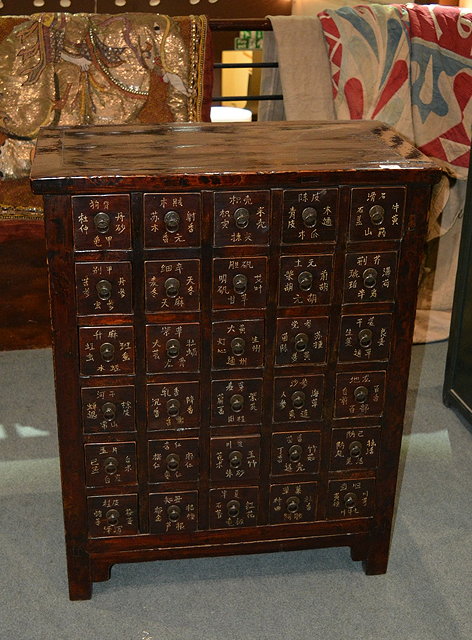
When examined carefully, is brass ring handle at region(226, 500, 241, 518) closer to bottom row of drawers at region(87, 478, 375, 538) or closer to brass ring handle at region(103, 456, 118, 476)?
bottom row of drawers at region(87, 478, 375, 538)

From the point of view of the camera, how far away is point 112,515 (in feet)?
6.52

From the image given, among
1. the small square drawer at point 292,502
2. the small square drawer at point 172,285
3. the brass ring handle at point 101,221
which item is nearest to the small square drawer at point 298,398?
the small square drawer at point 292,502

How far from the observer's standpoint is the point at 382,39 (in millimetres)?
3100

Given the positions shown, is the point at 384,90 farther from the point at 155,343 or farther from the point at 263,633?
the point at 263,633

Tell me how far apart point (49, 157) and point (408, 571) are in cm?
122

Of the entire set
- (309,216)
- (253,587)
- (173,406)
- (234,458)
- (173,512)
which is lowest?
(253,587)

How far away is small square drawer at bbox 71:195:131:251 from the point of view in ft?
5.59

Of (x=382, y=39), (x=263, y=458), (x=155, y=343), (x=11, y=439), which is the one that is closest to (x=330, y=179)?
(x=155, y=343)

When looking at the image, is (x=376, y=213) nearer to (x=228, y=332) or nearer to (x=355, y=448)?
(x=228, y=332)

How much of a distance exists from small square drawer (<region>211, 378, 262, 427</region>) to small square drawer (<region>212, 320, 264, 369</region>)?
4 cm

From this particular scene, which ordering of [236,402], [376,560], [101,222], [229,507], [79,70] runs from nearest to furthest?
[101,222] → [236,402] → [229,507] → [376,560] → [79,70]

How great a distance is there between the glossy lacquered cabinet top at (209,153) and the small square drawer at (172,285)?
16 centimetres

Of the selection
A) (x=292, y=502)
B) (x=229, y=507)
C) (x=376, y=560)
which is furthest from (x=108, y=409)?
(x=376, y=560)

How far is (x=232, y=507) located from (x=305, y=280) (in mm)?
537
